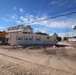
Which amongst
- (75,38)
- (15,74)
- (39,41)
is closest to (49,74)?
(15,74)

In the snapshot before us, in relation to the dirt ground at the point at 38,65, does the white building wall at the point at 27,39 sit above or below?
above

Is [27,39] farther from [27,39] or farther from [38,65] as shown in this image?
[38,65]

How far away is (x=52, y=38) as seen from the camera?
45.8 m

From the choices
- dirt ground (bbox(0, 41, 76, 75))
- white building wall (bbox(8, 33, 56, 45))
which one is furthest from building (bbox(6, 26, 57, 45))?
dirt ground (bbox(0, 41, 76, 75))

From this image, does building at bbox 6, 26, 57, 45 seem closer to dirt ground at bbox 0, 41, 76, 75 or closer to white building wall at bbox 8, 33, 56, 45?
white building wall at bbox 8, 33, 56, 45

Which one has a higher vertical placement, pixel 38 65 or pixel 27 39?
pixel 27 39

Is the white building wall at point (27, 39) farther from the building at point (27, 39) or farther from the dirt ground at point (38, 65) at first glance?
the dirt ground at point (38, 65)

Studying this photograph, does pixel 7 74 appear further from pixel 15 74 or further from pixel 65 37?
pixel 65 37

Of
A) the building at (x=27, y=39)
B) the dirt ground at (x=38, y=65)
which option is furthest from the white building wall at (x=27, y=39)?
the dirt ground at (x=38, y=65)

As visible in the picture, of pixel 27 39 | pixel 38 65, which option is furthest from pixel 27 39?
pixel 38 65

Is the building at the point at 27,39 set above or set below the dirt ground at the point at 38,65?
above

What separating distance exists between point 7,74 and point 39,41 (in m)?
32.5

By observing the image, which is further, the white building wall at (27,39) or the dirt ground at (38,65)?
the white building wall at (27,39)

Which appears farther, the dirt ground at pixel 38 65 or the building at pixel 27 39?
the building at pixel 27 39
